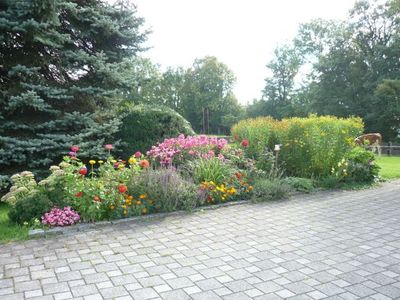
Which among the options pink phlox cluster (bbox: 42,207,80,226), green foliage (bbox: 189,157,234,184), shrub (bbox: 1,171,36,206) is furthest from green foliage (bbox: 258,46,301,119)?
pink phlox cluster (bbox: 42,207,80,226)

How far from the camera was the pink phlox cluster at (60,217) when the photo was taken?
17.8 ft

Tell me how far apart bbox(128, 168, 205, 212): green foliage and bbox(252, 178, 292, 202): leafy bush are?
1442 millimetres

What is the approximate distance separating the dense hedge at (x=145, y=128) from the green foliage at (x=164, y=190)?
9.75 ft

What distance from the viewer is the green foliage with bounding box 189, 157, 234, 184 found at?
730 cm

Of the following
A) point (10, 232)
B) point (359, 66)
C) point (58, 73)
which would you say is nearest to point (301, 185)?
point (10, 232)

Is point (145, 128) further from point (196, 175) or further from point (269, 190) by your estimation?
point (269, 190)

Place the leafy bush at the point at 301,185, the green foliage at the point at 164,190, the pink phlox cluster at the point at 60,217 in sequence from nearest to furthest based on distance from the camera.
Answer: the pink phlox cluster at the point at 60,217 < the green foliage at the point at 164,190 < the leafy bush at the point at 301,185

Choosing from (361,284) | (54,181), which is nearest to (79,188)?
(54,181)

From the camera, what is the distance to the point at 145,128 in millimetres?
9586

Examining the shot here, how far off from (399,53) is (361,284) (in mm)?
31622

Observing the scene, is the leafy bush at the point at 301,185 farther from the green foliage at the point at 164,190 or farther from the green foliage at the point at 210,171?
the green foliage at the point at 164,190

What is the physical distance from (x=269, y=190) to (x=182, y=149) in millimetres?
2074

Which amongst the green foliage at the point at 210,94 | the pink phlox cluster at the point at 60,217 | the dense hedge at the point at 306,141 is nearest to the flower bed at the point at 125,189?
the pink phlox cluster at the point at 60,217

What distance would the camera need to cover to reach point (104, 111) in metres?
9.08
